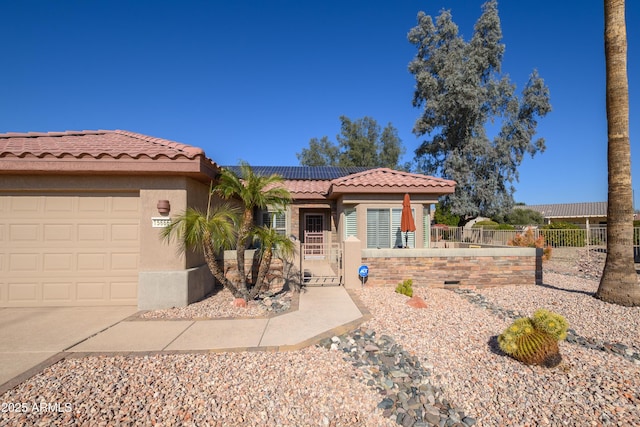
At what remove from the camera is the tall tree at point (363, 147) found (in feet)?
123

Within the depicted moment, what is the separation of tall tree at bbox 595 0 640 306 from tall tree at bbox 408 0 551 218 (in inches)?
611

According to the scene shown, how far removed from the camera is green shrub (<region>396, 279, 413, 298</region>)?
8234 mm

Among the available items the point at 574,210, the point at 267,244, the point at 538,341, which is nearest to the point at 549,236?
the point at 538,341

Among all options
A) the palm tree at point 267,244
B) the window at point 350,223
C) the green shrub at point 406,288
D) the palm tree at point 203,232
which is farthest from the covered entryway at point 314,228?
the palm tree at point 203,232

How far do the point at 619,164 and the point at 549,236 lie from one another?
481 inches

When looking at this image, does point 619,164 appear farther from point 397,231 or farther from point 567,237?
point 567,237

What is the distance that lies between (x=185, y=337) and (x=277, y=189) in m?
3.58

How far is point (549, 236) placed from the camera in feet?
58.0

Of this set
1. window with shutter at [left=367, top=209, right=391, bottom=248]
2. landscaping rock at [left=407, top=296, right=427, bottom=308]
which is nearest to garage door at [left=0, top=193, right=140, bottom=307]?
landscaping rock at [left=407, top=296, right=427, bottom=308]

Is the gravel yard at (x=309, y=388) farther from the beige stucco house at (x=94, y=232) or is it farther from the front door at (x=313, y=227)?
the front door at (x=313, y=227)

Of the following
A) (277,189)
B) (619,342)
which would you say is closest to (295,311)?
(277,189)

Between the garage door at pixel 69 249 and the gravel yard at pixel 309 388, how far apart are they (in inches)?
126

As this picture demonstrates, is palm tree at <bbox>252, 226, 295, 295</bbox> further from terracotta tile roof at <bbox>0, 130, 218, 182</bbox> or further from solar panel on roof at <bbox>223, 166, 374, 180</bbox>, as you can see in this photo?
solar panel on roof at <bbox>223, 166, 374, 180</bbox>

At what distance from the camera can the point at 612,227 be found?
7523 millimetres
